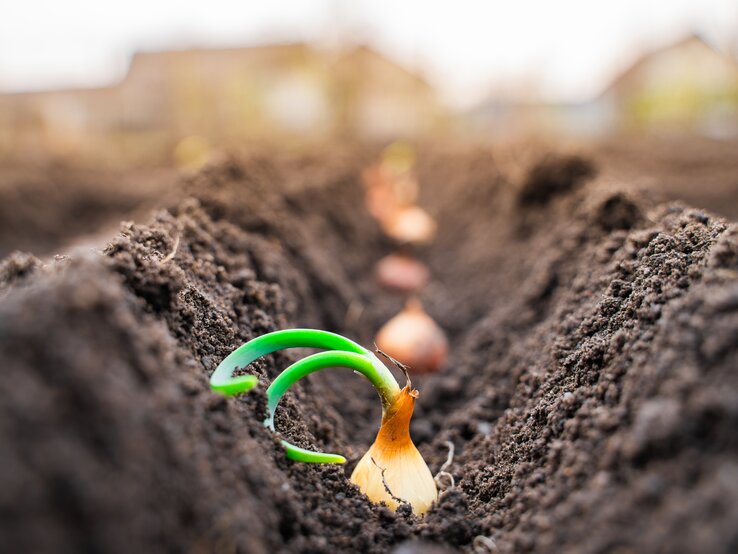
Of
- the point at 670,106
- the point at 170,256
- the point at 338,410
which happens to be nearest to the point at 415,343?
the point at 338,410

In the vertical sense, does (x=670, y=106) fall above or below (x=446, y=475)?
below

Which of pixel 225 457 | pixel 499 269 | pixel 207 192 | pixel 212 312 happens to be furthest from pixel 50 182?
pixel 225 457

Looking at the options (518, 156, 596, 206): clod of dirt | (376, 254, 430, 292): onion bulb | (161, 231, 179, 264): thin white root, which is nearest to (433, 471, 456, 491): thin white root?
(161, 231, 179, 264): thin white root

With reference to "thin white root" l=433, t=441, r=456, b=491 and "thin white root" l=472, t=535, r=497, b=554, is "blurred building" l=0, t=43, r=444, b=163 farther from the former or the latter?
"thin white root" l=472, t=535, r=497, b=554

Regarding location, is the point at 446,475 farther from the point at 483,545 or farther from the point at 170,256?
the point at 170,256

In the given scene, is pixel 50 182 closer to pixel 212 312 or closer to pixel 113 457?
pixel 212 312

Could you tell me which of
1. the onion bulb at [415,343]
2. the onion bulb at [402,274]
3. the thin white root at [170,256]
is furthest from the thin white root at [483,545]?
the onion bulb at [402,274]

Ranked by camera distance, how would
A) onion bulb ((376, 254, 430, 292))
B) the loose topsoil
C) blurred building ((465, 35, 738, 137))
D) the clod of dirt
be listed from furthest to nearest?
blurred building ((465, 35, 738, 137)) < onion bulb ((376, 254, 430, 292)) < the clod of dirt < the loose topsoil
